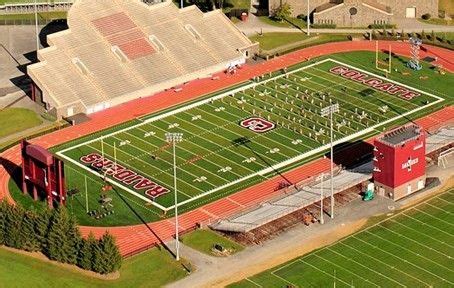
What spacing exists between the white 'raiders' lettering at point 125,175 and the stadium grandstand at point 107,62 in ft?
50.5

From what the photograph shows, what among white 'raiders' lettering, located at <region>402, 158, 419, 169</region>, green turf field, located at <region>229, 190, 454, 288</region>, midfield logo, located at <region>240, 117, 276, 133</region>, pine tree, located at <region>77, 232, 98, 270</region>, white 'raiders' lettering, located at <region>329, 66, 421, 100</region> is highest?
white 'raiders' lettering, located at <region>329, 66, 421, 100</region>

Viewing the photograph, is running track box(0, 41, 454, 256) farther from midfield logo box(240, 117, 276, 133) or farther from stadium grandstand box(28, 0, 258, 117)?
midfield logo box(240, 117, 276, 133)

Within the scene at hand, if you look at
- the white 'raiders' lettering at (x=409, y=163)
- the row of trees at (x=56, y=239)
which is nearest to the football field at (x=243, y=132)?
the white 'raiders' lettering at (x=409, y=163)

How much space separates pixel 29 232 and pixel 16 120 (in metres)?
40.3

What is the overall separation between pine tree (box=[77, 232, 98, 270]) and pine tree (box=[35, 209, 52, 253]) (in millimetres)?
5695

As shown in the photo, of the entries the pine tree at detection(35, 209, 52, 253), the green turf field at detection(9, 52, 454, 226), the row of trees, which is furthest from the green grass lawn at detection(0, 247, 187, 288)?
the green turf field at detection(9, 52, 454, 226)

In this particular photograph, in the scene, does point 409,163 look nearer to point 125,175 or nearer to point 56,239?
point 125,175

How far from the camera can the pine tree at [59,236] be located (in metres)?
143

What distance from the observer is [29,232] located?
14675 cm

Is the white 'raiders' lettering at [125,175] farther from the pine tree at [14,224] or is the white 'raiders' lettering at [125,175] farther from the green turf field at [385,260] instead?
the green turf field at [385,260]

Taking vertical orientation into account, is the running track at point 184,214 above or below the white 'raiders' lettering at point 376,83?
below

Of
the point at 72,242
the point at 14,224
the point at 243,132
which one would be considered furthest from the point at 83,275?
the point at 243,132

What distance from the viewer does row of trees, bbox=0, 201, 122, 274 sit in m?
141

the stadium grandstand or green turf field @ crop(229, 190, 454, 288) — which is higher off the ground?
the stadium grandstand
